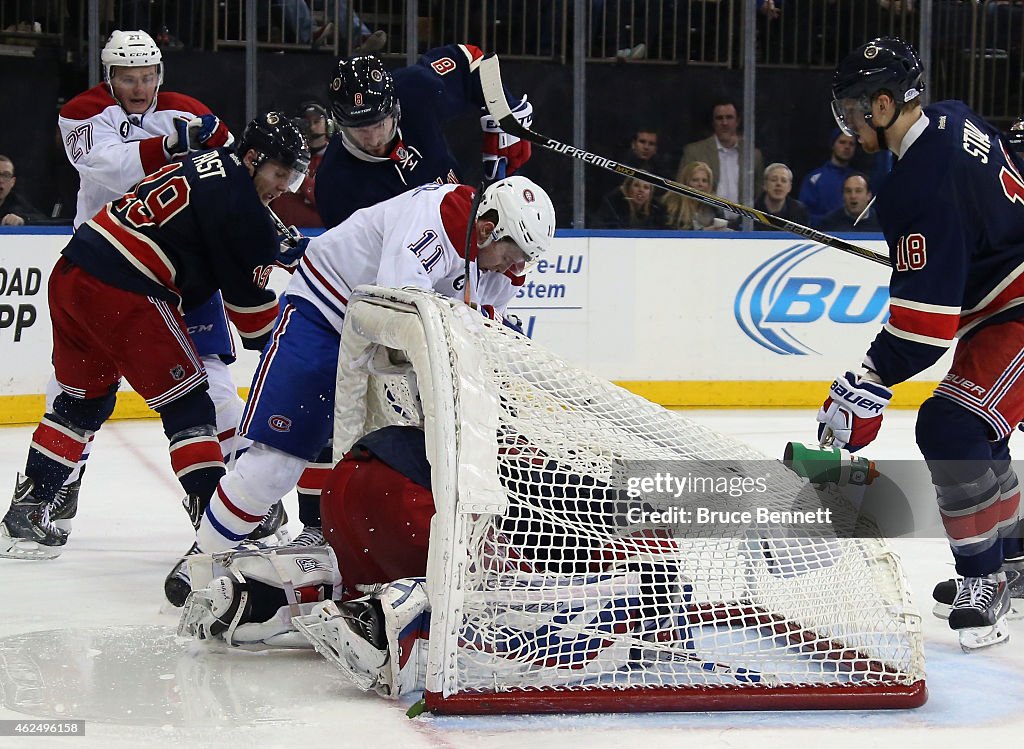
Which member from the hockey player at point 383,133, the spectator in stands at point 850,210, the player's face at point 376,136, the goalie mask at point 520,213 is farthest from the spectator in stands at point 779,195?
the goalie mask at point 520,213

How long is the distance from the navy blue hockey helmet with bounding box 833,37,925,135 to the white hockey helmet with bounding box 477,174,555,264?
0.61 metres

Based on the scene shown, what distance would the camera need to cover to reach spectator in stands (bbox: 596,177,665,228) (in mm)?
6489

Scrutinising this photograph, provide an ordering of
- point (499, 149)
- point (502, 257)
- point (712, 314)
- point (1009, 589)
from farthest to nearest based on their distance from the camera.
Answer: point (712, 314) → point (499, 149) → point (1009, 589) → point (502, 257)

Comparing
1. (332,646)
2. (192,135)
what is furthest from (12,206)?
(332,646)

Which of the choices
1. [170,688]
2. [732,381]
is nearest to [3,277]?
[732,381]

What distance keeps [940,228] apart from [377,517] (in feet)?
3.72

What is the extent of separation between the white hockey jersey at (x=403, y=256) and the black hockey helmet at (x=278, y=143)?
32 cm

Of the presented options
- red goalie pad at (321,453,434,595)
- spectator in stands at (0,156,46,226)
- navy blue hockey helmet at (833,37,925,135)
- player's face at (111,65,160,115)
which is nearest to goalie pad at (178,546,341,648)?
red goalie pad at (321,453,434,595)

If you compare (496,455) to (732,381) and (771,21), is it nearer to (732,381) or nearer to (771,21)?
(732,381)

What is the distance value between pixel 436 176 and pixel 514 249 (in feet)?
3.34

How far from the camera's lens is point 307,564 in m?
2.61

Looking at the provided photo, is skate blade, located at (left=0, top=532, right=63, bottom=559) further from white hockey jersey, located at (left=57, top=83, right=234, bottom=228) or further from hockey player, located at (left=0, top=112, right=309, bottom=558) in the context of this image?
white hockey jersey, located at (left=57, top=83, right=234, bottom=228)

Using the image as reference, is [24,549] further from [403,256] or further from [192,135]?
[403,256]

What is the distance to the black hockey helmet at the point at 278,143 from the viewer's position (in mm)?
3170
